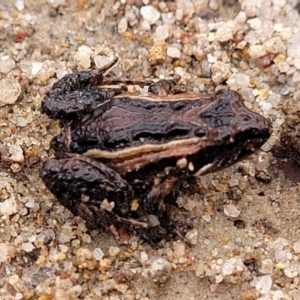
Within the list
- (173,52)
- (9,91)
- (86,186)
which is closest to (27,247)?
Result: (86,186)

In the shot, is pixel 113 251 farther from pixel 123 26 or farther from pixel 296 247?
pixel 123 26

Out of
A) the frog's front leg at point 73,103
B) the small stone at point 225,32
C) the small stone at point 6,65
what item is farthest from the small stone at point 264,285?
the small stone at point 6,65

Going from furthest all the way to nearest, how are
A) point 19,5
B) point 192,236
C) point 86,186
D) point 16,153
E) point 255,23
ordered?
point 19,5, point 255,23, point 16,153, point 192,236, point 86,186

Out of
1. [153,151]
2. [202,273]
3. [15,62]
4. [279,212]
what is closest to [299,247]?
[279,212]

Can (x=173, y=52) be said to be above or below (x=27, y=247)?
above

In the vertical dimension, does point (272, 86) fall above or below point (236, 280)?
above

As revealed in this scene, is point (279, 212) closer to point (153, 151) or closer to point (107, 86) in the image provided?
point (153, 151)

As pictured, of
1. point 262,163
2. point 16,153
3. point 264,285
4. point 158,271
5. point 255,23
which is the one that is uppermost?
point 255,23
